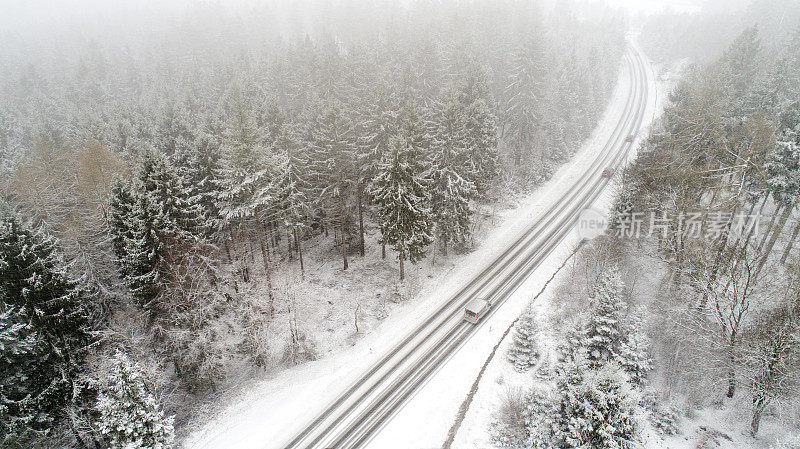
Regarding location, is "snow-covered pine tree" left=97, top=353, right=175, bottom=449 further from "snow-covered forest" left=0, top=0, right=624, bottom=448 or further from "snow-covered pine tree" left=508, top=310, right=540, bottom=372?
"snow-covered pine tree" left=508, top=310, right=540, bottom=372

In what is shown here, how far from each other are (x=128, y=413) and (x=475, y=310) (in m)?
24.2

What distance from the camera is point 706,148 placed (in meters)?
34.8

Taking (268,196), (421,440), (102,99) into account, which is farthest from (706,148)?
(102,99)

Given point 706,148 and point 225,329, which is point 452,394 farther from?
point 706,148

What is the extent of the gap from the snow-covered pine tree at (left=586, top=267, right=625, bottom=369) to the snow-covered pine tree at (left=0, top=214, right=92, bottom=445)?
1219 inches

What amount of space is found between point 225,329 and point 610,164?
56.6m

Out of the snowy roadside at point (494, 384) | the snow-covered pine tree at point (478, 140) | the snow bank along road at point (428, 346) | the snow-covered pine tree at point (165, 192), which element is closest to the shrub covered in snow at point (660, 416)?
the snowy roadside at point (494, 384)

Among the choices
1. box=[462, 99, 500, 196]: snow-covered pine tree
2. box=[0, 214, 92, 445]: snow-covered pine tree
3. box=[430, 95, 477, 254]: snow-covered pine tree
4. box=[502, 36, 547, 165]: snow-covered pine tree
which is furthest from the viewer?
box=[502, 36, 547, 165]: snow-covered pine tree

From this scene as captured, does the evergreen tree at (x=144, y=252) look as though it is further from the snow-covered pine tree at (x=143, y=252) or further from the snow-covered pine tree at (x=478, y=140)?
the snow-covered pine tree at (x=478, y=140)

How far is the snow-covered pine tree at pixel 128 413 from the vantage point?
1927 cm

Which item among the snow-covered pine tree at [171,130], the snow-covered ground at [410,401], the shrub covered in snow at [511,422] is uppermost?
the snow-covered pine tree at [171,130]

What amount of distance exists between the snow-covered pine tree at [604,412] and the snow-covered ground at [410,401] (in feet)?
27.8

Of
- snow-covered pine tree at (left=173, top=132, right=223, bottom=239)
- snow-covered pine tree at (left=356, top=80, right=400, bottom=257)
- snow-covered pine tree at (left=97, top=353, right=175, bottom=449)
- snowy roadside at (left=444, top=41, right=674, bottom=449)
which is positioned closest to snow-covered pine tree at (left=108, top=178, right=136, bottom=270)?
snow-covered pine tree at (left=173, top=132, right=223, bottom=239)

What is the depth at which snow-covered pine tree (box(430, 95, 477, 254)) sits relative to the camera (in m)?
36.2
